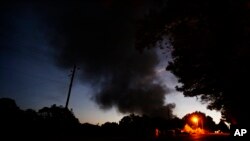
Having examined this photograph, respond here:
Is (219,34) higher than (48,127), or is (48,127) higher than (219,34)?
(219,34)

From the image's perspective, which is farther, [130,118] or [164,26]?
[130,118]

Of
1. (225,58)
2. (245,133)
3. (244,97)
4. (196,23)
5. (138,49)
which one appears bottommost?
(245,133)

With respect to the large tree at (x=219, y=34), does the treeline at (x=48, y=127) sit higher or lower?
lower

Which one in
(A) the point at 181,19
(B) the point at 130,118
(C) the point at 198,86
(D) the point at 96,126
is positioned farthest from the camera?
(B) the point at 130,118

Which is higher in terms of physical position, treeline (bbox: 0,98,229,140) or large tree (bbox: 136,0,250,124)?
large tree (bbox: 136,0,250,124)

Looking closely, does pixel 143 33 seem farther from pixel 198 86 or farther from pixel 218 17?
pixel 198 86

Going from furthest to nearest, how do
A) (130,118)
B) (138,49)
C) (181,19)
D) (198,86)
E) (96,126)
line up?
(130,118), (96,126), (198,86), (138,49), (181,19)

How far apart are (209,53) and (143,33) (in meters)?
3.65

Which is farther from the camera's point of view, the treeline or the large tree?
the treeline

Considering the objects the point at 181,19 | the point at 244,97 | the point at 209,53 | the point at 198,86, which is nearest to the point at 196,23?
the point at 181,19

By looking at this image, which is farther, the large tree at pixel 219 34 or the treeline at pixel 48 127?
the treeline at pixel 48 127

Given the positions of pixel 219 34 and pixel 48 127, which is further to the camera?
pixel 48 127

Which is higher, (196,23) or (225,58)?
(196,23)

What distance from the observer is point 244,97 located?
12344 mm
